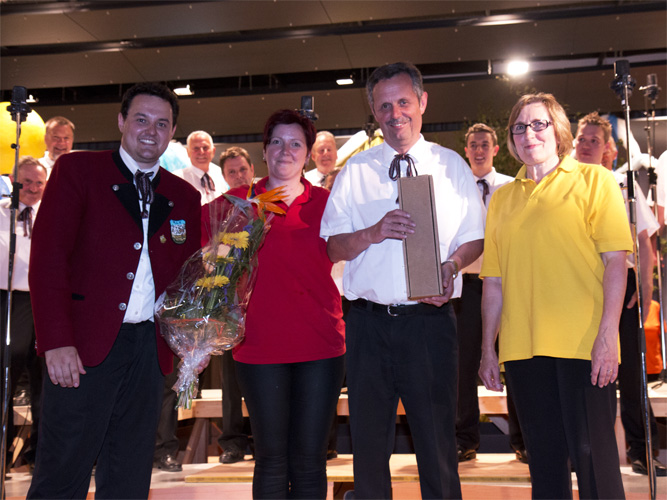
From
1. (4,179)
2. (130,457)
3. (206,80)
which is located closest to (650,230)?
(130,457)

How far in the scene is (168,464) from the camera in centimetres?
374

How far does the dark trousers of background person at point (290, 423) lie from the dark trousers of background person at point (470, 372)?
1.39 meters

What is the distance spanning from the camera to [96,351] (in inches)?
84.3

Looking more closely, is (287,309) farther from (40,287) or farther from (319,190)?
(40,287)

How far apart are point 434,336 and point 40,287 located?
4.07 ft

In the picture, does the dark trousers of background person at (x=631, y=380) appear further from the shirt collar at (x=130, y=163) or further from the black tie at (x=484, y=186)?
the shirt collar at (x=130, y=163)

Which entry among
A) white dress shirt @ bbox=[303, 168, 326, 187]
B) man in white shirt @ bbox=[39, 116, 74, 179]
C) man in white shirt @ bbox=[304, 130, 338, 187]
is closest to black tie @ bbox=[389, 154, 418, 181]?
white dress shirt @ bbox=[303, 168, 326, 187]

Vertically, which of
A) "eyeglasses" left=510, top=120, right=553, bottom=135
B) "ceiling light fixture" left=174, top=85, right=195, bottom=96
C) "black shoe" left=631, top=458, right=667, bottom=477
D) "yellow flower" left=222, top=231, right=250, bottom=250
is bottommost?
"black shoe" left=631, top=458, right=667, bottom=477

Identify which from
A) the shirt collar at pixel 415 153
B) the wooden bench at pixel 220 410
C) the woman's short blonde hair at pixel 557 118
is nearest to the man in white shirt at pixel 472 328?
the wooden bench at pixel 220 410

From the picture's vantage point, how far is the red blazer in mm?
2111

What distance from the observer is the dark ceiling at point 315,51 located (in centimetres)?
724

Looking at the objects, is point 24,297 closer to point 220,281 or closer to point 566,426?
point 220,281

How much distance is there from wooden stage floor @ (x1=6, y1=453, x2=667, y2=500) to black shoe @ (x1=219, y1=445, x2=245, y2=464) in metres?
0.11

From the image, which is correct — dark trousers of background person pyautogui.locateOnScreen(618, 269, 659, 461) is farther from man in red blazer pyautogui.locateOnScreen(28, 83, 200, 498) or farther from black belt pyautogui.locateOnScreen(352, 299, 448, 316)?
man in red blazer pyautogui.locateOnScreen(28, 83, 200, 498)
